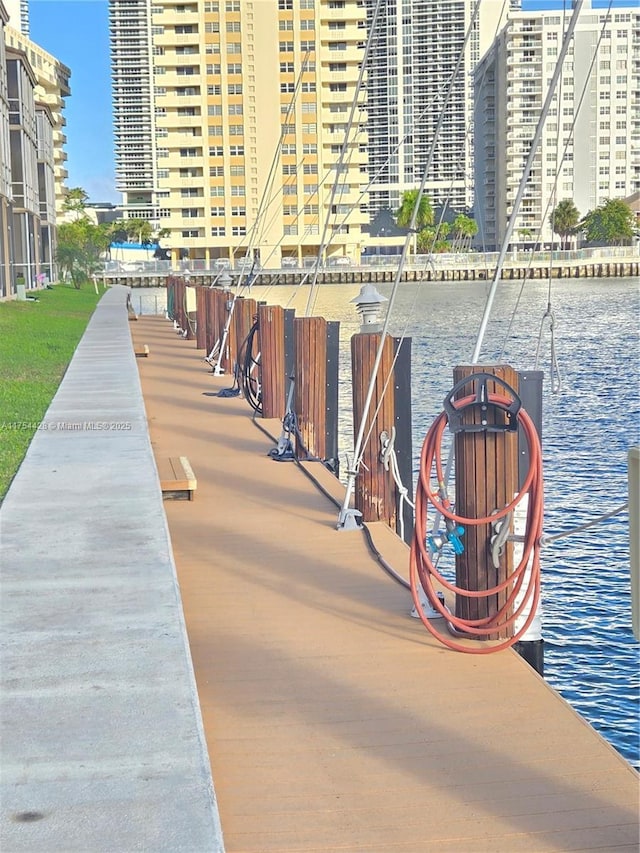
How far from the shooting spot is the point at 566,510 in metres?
15.5

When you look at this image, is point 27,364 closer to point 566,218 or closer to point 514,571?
point 514,571

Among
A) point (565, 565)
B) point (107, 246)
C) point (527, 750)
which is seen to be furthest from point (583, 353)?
point (107, 246)

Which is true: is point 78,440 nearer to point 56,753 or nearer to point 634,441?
point 56,753

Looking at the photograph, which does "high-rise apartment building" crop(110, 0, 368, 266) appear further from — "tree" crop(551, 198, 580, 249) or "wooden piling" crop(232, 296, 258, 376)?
"wooden piling" crop(232, 296, 258, 376)

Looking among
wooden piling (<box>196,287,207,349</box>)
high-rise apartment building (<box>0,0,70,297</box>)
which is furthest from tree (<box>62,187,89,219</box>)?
wooden piling (<box>196,287,207,349</box>)

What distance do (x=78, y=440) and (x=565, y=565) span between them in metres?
5.33

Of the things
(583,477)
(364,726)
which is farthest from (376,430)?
(583,477)

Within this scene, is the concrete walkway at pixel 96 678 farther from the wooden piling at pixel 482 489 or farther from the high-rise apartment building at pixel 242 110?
the high-rise apartment building at pixel 242 110

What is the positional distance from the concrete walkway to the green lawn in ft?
6.91

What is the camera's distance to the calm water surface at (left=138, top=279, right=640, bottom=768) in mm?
9570

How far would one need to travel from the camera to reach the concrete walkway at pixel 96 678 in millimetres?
4078

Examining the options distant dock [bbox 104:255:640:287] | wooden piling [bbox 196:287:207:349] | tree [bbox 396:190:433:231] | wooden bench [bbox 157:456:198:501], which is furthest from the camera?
tree [bbox 396:190:433:231]

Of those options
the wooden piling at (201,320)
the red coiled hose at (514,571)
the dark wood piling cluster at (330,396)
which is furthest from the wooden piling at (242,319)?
the red coiled hose at (514,571)

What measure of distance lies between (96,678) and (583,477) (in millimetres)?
13491
